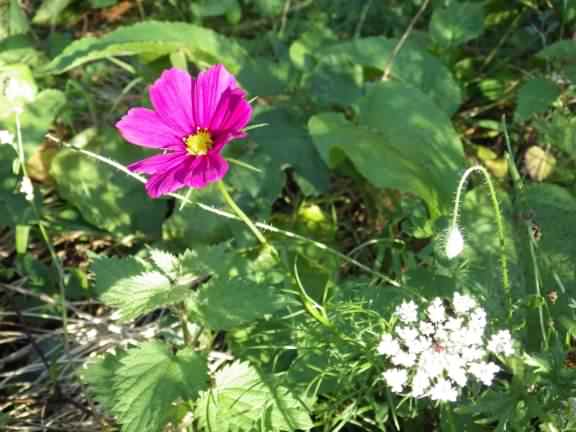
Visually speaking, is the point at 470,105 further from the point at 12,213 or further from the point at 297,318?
the point at 12,213

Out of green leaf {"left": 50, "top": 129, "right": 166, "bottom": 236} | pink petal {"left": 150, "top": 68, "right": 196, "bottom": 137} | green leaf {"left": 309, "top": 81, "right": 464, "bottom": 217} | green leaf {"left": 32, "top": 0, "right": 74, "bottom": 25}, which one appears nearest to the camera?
pink petal {"left": 150, "top": 68, "right": 196, "bottom": 137}

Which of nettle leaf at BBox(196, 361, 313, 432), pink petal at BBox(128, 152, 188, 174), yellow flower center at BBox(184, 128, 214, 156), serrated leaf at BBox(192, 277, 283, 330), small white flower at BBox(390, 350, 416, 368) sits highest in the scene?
yellow flower center at BBox(184, 128, 214, 156)

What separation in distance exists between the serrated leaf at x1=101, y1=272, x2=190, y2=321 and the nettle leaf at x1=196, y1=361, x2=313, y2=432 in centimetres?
19

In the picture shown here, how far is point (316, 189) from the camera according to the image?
6.03 ft

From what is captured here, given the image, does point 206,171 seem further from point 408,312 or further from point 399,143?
point 399,143

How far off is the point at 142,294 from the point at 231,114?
334 mm

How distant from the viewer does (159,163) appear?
3.85 ft

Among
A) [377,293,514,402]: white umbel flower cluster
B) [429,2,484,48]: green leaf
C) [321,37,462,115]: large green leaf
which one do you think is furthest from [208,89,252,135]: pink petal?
[429,2,484,48]: green leaf

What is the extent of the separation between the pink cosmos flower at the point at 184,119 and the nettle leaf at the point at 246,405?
402 millimetres

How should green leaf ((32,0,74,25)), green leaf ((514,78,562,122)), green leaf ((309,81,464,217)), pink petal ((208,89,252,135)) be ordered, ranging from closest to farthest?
pink petal ((208,89,252,135)), green leaf ((309,81,464,217)), green leaf ((514,78,562,122)), green leaf ((32,0,74,25))

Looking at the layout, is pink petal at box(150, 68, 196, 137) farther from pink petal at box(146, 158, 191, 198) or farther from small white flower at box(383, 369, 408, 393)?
small white flower at box(383, 369, 408, 393)

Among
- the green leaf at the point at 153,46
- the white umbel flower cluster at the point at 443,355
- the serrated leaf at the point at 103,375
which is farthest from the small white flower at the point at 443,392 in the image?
the green leaf at the point at 153,46

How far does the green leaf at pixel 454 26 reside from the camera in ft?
6.48

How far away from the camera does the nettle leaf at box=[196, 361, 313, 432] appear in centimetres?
130
